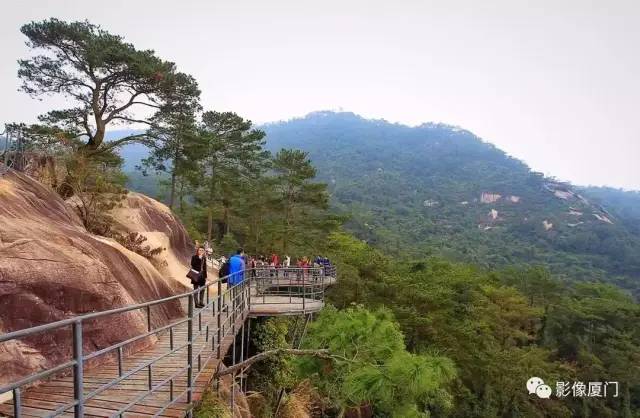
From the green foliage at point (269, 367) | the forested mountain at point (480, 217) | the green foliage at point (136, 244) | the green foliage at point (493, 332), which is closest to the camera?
the green foliage at point (136, 244)

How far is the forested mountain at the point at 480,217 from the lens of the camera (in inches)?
3157

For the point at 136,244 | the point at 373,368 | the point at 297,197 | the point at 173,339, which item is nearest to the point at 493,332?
the point at 297,197

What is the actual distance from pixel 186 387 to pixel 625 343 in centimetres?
4197

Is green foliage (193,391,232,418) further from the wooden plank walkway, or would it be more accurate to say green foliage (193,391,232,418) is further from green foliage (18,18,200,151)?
green foliage (18,18,200,151)

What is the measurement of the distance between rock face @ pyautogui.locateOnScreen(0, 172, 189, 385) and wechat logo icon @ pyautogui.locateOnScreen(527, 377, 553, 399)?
88.4 ft

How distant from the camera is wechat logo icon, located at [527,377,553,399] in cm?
2766

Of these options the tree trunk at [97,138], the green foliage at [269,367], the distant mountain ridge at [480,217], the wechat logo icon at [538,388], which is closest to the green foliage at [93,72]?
the tree trunk at [97,138]

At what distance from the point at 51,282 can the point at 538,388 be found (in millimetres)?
30996

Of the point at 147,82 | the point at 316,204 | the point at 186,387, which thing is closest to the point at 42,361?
the point at 186,387

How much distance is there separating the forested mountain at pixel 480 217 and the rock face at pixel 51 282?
152 feet

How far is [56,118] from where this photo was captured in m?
16.6

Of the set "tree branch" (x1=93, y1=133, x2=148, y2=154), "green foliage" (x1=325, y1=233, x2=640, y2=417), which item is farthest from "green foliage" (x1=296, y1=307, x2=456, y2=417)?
"green foliage" (x1=325, y1=233, x2=640, y2=417)

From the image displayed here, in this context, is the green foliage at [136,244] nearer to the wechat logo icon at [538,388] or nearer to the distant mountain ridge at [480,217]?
the wechat logo icon at [538,388]

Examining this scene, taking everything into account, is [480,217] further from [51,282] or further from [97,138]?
[51,282]
